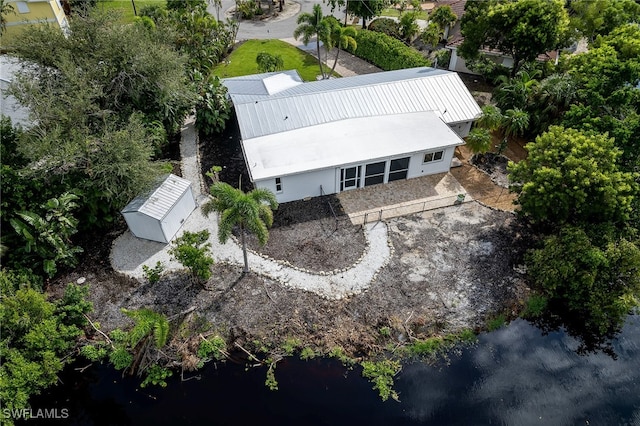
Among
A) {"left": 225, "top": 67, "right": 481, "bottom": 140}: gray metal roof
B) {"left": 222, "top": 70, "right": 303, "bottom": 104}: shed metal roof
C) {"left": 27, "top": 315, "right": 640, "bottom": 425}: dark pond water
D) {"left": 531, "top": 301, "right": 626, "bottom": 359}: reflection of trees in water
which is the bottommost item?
{"left": 531, "top": 301, "right": 626, "bottom": 359}: reflection of trees in water

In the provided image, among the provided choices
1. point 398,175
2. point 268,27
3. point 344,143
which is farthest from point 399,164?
point 268,27

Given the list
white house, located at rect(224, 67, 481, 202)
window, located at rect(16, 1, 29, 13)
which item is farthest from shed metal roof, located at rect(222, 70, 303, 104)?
window, located at rect(16, 1, 29, 13)

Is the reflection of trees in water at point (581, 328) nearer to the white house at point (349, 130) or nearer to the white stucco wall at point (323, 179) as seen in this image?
the white stucco wall at point (323, 179)

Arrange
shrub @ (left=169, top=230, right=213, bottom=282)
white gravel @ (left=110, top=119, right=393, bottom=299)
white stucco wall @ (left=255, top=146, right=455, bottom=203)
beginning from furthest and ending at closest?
white stucco wall @ (left=255, top=146, right=455, bottom=203) → white gravel @ (left=110, top=119, right=393, bottom=299) → shrub @ (left=169, top=230, right=213, bottom=282)

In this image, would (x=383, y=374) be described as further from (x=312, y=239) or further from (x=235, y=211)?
(x=235, y=211)

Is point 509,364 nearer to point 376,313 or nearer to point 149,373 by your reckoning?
point 376,313

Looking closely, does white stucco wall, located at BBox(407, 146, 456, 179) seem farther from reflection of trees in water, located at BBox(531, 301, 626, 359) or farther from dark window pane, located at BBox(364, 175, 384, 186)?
reflection of trees in water, located at BBox(531, 301, 626, 359)
